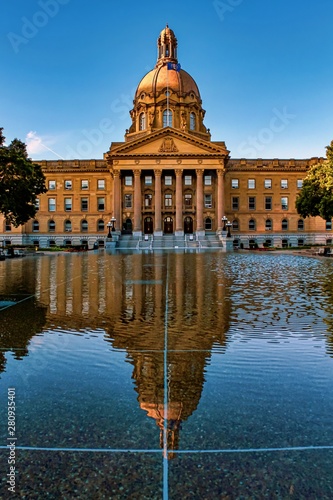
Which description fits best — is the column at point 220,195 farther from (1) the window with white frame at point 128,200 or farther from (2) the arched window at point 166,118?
(2) the arched window at point 166,118

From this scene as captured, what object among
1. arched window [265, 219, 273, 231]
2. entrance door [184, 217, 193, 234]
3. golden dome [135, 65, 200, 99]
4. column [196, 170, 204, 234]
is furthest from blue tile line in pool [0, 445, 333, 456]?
golden dome [135, 65, 200, 99]

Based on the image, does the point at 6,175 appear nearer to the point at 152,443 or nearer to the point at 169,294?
the point at 169,294

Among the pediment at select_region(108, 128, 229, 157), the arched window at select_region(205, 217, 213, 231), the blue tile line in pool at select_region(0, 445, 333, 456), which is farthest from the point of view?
the arched window at select_region(205, 217, 213, 231)

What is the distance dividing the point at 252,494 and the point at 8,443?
71.8 inches

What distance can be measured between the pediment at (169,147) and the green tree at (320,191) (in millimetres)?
24593

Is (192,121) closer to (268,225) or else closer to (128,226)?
(268,225)

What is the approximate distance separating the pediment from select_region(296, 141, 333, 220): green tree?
24.6 meters

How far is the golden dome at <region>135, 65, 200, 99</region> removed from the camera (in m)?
81.0

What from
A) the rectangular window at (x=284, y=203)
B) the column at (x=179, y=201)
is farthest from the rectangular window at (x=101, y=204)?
the rectangular window at (x=284, y=203)

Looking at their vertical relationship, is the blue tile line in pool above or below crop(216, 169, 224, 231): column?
below

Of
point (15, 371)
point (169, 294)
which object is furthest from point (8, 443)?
point (169, 294)

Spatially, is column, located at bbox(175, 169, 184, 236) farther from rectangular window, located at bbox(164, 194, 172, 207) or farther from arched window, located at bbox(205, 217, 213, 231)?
arched window, located at bbox(205, 217, 213, 231)

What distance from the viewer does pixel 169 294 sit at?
1109 centimetres

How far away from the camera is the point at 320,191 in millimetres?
44125
